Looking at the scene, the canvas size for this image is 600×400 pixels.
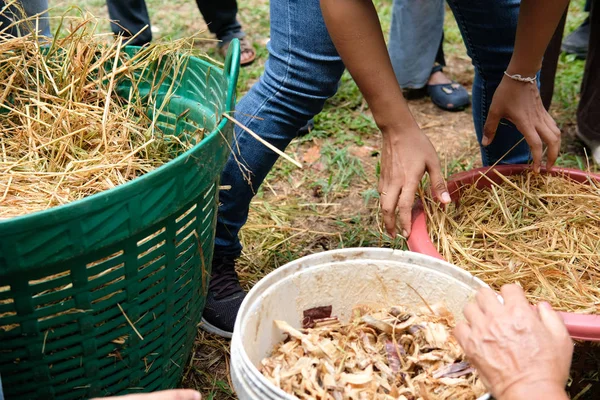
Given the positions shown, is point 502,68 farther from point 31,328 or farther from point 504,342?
point 31,328

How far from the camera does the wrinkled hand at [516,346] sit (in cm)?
90

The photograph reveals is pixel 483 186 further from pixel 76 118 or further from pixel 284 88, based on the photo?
pixel 76 118

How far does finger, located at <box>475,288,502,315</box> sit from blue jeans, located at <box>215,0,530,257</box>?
55 cm

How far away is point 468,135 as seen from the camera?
271 cm

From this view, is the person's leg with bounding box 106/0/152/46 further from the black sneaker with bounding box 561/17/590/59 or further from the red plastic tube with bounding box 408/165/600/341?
the black sneaker with bounding box 561/17/590/59

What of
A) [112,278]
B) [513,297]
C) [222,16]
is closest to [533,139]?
[513,297]

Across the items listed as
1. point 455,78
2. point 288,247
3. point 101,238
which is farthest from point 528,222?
point 455,78

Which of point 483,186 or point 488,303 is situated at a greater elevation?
point 488,303

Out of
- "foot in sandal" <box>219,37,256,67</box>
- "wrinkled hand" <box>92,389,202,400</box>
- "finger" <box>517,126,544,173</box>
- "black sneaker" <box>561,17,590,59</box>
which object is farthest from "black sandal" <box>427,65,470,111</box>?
"wrinkled hand" <box>92,389,202,400</box>

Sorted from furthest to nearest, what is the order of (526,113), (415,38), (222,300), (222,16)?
(222,16), (415,38), (222,300), (526,113)

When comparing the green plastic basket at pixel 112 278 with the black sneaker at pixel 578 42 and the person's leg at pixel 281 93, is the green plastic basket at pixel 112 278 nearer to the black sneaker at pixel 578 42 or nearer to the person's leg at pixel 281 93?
the person's leg at pixel 281 93

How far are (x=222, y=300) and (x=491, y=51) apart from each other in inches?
38.4

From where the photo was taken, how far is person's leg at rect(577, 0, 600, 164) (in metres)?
2.38

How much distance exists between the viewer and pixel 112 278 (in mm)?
1042
